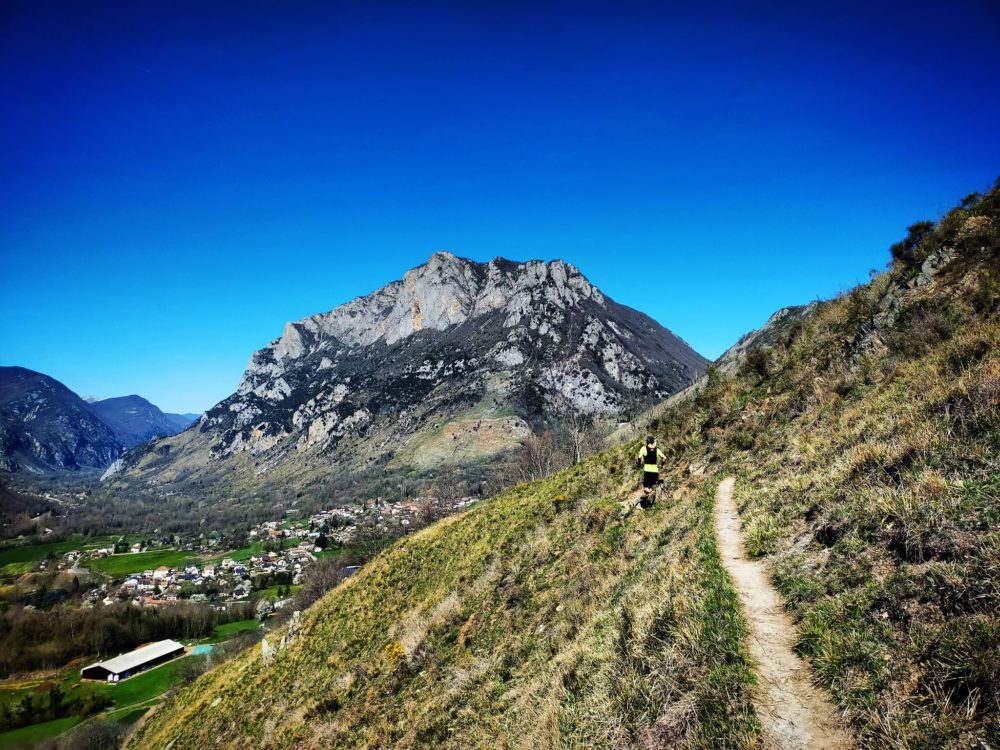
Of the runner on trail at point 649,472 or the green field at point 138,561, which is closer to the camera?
the runner on trail at point 649,472

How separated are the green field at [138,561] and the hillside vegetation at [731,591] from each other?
189 m

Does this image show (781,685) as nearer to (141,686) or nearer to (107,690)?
(141,686)

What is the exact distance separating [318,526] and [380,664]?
183952mm

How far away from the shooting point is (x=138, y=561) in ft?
577

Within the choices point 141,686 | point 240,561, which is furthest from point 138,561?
point 141,686

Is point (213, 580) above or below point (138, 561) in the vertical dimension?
below

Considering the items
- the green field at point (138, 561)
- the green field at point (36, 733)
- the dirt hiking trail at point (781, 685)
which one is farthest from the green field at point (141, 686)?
the dirt hiking trail at point (781, 685)

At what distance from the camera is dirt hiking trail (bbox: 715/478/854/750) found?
15.2 feet

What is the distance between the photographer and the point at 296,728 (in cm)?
1430

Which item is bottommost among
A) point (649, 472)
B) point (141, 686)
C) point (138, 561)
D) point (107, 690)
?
point (141, 686)

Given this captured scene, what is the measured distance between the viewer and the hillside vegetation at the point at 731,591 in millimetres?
5031

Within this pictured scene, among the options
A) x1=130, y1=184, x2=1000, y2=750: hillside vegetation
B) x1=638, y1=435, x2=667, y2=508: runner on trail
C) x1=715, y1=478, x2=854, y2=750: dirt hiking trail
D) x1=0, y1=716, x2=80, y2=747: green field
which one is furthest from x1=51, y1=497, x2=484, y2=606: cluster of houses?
x1=715, y1=478, x2=854, y2=750: dirt hiking trail

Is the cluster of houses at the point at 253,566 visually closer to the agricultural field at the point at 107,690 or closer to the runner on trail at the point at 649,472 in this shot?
the agricultural field at the point at 107,690

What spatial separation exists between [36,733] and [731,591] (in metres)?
121
